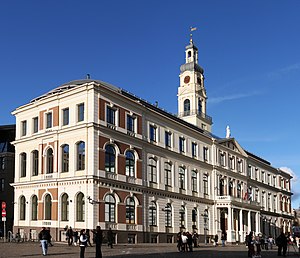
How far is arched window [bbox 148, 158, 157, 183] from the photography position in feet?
190

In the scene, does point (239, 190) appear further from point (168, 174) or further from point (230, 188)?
point (168, 174)

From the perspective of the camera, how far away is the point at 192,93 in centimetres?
8694

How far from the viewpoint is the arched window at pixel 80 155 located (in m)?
49.9

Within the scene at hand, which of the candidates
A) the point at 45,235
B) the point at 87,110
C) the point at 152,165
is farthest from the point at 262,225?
the point at 45,235

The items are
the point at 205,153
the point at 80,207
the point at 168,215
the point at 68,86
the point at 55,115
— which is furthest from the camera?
the point at 205,153

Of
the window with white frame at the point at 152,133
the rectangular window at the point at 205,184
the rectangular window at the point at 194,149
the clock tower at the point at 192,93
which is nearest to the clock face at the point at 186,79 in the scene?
the clock tower at the point at 192,93

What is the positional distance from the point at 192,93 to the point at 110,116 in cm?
3740

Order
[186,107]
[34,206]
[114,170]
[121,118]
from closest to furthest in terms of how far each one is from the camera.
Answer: [114,170], [121,118], [34,206], [186,107]

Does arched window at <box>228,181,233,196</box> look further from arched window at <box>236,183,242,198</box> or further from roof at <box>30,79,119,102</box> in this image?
roof at <box>30,79,119,102</box>

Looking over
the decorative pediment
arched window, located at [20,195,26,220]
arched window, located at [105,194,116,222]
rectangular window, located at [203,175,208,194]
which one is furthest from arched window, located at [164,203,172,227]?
the decorative pediment

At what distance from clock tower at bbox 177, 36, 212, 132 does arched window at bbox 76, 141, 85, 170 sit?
126 ft

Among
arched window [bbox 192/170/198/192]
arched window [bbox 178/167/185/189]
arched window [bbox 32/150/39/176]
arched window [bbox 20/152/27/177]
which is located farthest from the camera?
arched window [bbox 192/170/198/192]

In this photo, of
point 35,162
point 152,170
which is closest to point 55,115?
point 35,162

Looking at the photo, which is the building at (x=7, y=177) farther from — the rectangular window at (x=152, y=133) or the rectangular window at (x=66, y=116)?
the rectangular window at (x=152, y=133)
